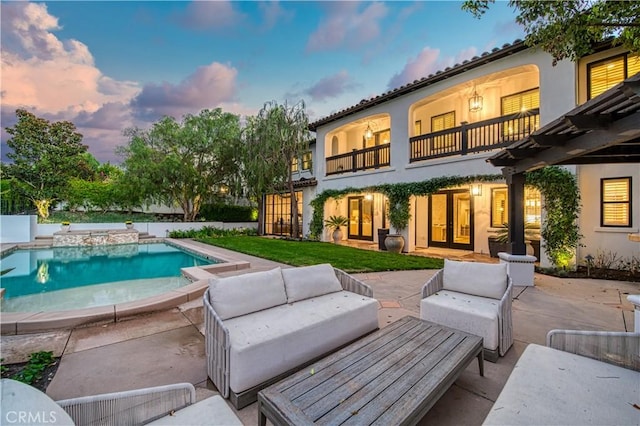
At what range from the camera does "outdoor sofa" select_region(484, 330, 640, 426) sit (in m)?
1.64

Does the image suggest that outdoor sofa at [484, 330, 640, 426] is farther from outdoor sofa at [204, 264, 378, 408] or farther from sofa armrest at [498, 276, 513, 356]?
outdoor sofa at [204, 264, 378, 408]

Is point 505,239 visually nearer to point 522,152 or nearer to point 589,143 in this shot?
point 522,152

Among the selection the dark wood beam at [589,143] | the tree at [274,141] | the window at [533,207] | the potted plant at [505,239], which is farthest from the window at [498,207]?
the tree at [274,141]

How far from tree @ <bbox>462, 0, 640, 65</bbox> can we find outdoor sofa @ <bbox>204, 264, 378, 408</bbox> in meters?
5.27

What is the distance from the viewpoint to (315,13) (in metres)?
11.7

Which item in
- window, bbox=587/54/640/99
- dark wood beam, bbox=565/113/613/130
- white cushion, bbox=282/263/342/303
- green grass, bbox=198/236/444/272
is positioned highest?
window, bbox=587/54/640/99

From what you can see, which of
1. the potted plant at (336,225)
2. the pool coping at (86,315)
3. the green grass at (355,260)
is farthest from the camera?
the potted plant at (336,225)

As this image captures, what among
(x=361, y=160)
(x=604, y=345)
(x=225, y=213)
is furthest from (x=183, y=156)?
(x=604, y=345)

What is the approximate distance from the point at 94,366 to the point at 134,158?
15.9m

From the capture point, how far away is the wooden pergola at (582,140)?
3220mm

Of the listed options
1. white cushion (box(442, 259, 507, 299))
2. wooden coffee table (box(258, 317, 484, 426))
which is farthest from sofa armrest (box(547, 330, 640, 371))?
white cushion (box(442, 259, 507, 299))

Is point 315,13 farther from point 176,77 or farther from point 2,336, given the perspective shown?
point 2,336

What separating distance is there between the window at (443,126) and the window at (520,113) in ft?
5.78

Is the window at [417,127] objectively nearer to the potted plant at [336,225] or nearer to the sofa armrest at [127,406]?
the potted plant at [336,225]
